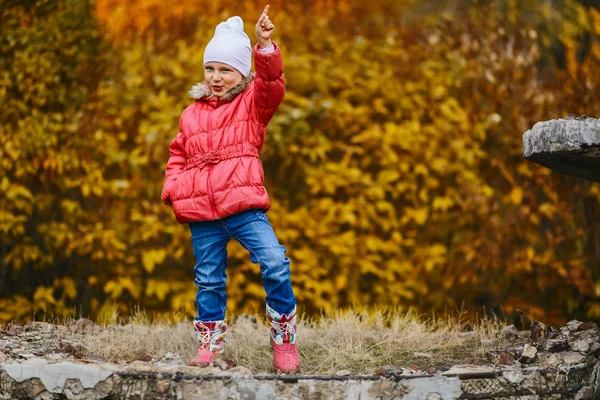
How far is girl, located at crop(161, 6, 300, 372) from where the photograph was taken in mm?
3676

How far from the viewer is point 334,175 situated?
585 cm

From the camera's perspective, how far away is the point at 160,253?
5.57 m

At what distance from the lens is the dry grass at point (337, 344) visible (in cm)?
397

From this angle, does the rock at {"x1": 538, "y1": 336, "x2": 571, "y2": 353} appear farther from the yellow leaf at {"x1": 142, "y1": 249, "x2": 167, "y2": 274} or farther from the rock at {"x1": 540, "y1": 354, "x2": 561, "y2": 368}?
the yellow leaf at {"x1": 142, "y1": 249, "x2": 167, "y2": 274}

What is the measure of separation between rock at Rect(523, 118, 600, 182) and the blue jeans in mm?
1163

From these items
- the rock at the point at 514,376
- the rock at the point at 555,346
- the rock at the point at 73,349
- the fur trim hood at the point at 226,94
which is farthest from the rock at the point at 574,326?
the rock at the point at 73,349

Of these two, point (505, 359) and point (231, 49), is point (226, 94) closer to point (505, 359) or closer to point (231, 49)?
point (231, 49)

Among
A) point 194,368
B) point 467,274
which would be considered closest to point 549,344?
point 194,368

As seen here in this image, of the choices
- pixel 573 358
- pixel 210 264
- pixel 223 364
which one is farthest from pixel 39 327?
pixel 573 358

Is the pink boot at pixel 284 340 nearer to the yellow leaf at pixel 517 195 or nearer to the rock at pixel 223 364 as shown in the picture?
the rock at pixel 223 364

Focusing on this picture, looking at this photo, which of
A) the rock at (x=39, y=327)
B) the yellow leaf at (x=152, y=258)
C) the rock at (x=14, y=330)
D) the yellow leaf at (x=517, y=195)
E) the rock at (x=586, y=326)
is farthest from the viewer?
the yellow leaf at (x=517, y=195)

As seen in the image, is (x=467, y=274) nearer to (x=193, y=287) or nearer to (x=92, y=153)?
(x=193, y=287)

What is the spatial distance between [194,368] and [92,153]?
2.66 meters

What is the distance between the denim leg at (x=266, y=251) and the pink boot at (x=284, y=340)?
38mm
